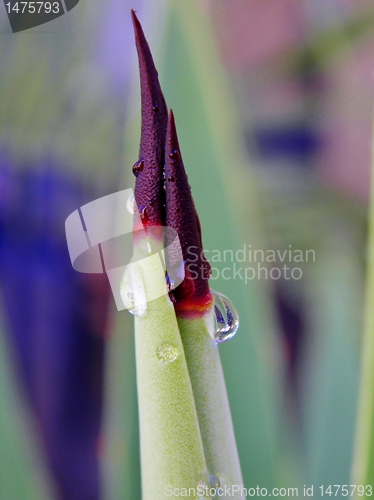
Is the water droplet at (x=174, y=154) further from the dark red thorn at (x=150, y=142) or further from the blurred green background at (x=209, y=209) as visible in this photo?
the blurred green background at (x=209, y=209)

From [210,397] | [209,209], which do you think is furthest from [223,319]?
[209,209]

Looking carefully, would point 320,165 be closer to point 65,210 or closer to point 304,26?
point 304,26

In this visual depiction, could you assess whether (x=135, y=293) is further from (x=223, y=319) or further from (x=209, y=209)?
(x=209, y=209)

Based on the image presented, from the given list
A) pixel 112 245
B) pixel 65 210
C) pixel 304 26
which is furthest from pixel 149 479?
pixel 304 26

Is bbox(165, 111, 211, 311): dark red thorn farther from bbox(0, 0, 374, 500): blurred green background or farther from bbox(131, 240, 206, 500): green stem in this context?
bbox(0, 0, 374, 500): blurred green background

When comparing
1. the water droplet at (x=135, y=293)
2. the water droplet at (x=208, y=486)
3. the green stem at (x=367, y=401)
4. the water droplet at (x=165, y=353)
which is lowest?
the green stem at (x=367, y=401)

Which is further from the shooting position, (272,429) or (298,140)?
(298,140)

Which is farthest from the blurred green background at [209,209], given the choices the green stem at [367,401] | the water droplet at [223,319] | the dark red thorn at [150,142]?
the dark red thorn at [150,142]
